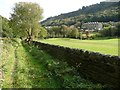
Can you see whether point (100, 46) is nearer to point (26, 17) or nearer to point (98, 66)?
point (98, 66)

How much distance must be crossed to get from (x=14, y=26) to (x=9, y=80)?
222ft

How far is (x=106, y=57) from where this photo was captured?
13.2m

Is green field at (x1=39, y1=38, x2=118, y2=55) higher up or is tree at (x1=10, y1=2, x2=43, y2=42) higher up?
tree at (x1=10, y1=2, x2=43, y2=42)

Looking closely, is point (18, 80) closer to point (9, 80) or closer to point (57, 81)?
point (9, 80)

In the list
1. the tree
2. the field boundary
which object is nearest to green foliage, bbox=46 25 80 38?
the tree

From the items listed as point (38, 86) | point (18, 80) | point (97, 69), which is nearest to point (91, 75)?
point (97, 69)

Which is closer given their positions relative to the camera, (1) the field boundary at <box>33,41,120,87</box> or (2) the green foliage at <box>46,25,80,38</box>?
(1) the field boundary at <box>33,41,120,87</box>

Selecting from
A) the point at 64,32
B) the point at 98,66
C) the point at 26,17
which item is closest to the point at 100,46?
the point at 98,66

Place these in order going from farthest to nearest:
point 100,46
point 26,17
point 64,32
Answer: point 64,32
point 26,17
point 100,46

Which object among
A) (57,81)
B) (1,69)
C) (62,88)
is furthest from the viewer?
(1,69)

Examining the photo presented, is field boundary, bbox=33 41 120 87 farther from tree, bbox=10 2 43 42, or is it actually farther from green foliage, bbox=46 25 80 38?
green foliage, bbox=46 25 80 38

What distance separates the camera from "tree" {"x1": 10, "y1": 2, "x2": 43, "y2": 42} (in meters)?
81.6

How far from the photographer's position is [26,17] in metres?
81.6

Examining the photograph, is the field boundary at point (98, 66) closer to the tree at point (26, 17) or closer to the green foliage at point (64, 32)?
the tree at point (26, 17)
